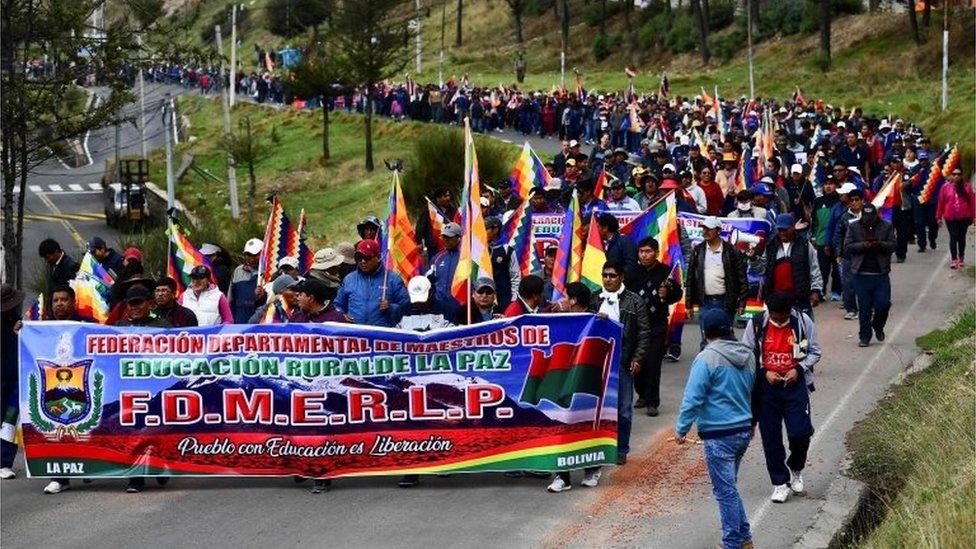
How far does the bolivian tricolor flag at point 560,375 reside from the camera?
37.9 feet

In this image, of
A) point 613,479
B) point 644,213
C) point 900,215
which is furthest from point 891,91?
point 613,479

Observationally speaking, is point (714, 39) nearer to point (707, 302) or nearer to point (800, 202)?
point (800, 202)

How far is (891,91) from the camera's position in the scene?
175 feet

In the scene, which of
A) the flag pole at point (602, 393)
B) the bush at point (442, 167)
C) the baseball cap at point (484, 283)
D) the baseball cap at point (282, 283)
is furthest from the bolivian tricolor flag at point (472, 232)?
the bush at point (442, 167)

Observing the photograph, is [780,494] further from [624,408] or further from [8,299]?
[8,299]

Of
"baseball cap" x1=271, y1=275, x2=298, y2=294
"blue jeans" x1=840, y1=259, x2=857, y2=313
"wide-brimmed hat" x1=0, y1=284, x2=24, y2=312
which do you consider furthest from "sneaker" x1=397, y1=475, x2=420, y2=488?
"blue jeans" x1=840, y1=259, x2=857, y2=313

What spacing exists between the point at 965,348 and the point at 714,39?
5839 cm

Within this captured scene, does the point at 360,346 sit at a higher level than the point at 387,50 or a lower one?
lower

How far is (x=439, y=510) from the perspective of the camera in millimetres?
11039

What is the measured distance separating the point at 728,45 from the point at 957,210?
47.7 metres

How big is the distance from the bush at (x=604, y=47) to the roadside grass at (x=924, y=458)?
212 feet

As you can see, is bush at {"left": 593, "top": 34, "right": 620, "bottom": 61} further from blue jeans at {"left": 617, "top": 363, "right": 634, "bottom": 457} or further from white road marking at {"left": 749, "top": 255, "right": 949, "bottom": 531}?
blue jeans at {"left": 617, "top": 363, "right": 634, "bottom": 457}

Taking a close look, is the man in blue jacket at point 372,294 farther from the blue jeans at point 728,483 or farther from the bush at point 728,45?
the bush at point 728,45

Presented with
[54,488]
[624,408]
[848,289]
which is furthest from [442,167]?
[54,488]
